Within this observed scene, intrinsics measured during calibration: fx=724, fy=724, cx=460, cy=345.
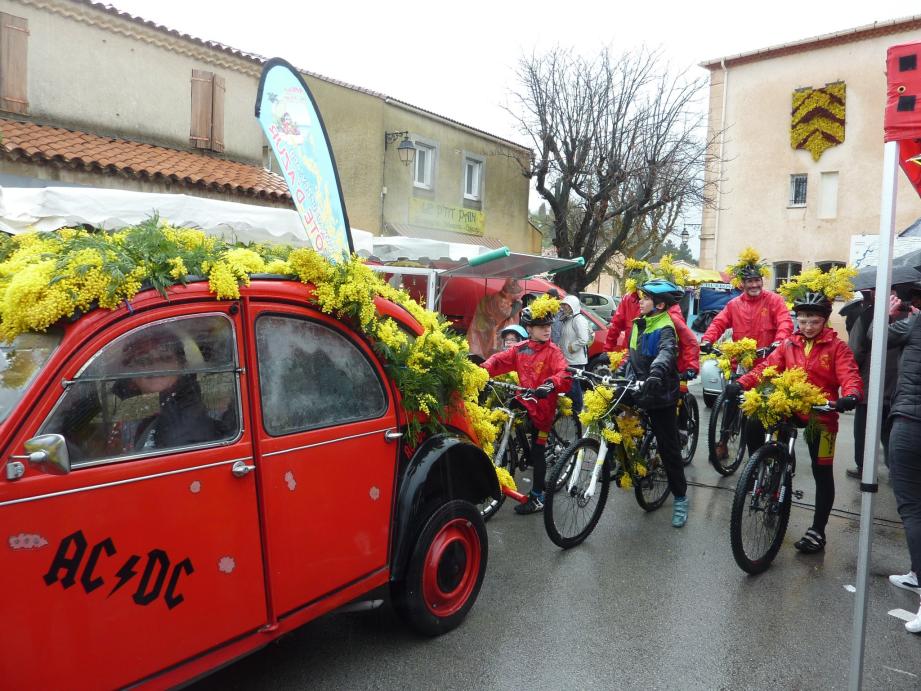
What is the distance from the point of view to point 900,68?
309cm

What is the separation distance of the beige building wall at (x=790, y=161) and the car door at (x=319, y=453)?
85.4 ft

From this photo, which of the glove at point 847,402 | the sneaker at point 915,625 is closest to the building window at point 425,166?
the glove at point 847,402

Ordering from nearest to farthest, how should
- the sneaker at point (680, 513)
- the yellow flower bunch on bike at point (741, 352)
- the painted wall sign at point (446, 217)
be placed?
the sneaker at point (680, 513), the yellow flower bunch on bike at point (741, 352), the painted wall sign at point (446, 217)

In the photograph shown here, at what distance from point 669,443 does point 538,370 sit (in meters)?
1.17

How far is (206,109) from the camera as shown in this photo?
15055 millimetres

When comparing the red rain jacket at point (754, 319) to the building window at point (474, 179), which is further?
the building window at point (474, 179)

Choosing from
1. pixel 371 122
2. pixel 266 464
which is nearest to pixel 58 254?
pixel 266 464

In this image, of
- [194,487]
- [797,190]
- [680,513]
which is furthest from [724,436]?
[797,190]

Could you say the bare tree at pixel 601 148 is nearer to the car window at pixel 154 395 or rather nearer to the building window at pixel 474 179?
the building window at pixel 474 179

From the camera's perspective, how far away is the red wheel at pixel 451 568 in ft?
12.2

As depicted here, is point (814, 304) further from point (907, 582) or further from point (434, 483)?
point (434, 483)

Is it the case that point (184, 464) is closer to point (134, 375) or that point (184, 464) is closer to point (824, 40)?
point (134, 375)

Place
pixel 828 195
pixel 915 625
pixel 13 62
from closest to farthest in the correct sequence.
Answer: pixel 915 625 < pixel 13 62 < pixel 828 195

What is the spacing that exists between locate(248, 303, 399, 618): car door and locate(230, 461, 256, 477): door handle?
0.24 feet
